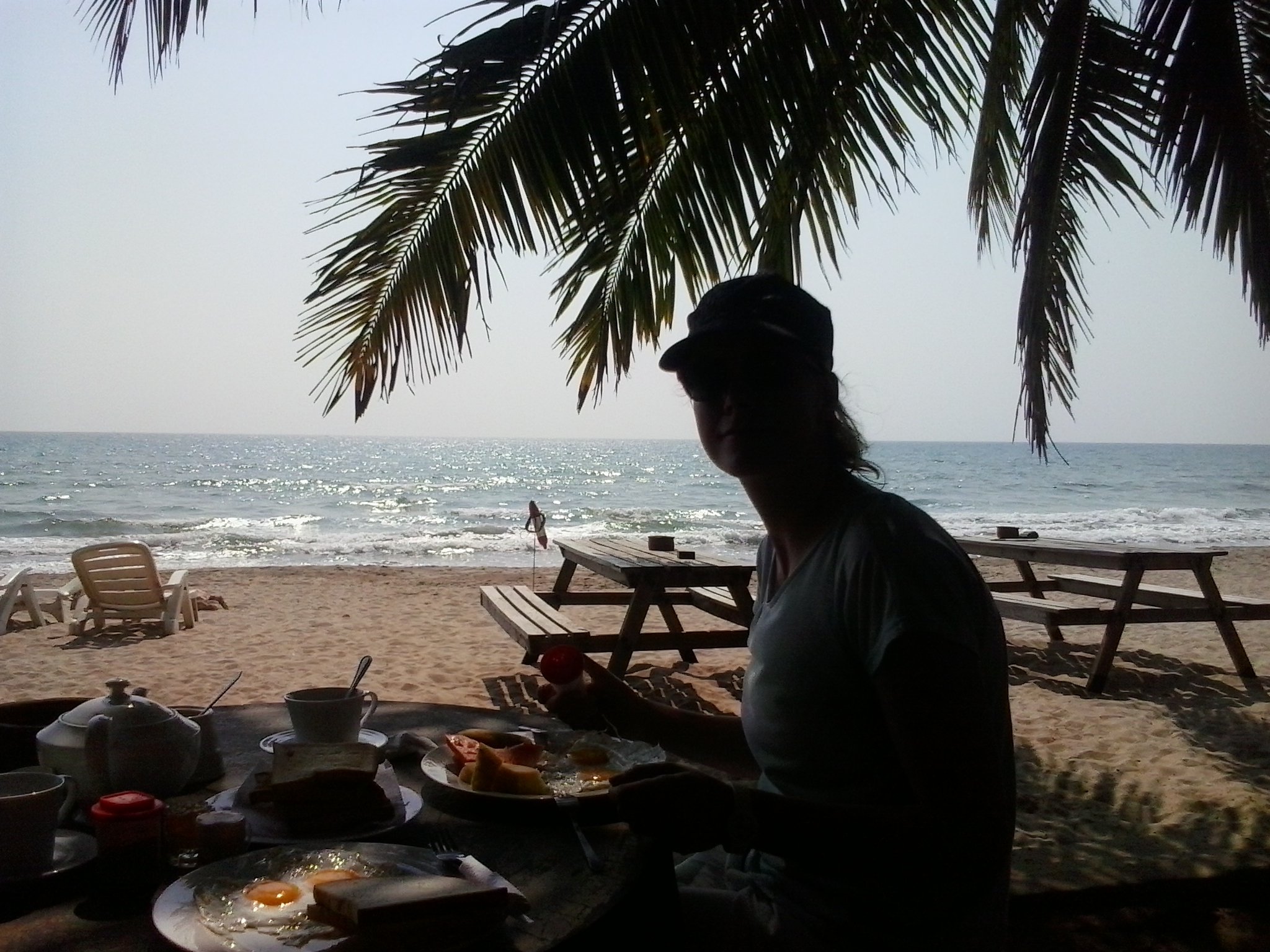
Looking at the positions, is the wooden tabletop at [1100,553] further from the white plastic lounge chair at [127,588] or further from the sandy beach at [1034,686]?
the white plastic lounge chair at [127,588]

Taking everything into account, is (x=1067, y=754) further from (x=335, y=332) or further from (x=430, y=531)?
(x=430, y=531)

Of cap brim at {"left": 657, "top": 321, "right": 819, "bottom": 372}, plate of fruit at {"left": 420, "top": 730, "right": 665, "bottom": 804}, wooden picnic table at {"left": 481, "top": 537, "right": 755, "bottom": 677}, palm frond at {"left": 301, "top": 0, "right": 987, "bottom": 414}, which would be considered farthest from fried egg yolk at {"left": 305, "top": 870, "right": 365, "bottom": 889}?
wooden picnic table at {"left": 481, "top": 537, "right": 755, "bottom": 677}

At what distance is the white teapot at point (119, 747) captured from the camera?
140 centimetres

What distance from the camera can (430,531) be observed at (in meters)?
25.1

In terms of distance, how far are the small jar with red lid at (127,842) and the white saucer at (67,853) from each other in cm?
6

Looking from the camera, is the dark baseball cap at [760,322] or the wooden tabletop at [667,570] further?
the wooden tabletop at [667,570]

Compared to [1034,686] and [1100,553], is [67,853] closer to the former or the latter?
[1100,553]

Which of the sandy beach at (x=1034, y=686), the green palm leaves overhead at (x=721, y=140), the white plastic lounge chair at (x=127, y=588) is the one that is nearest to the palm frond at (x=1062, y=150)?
the green palm leaves overhead at (x=721, y=140)

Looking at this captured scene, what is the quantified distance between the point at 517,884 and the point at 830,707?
478mm

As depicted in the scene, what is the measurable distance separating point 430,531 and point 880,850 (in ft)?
→ 80.3

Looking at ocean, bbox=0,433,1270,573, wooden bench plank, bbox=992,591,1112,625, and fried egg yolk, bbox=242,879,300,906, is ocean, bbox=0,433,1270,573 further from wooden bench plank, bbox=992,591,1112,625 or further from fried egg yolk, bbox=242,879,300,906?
wooden bench plank, bbox=992,591,1112,625

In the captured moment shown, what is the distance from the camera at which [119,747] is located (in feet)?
4.61

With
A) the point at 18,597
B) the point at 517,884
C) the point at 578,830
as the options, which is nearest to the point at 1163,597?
the point at 578,830

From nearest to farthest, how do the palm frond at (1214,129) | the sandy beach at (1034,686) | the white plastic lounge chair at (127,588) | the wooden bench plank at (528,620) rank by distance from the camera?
1. the palm frond at (1214,129)
2. the sandy beach at (1034,686)
3. the wooden bench plank at (528,620)
4. the white plastic lounge chair at (127,588)
